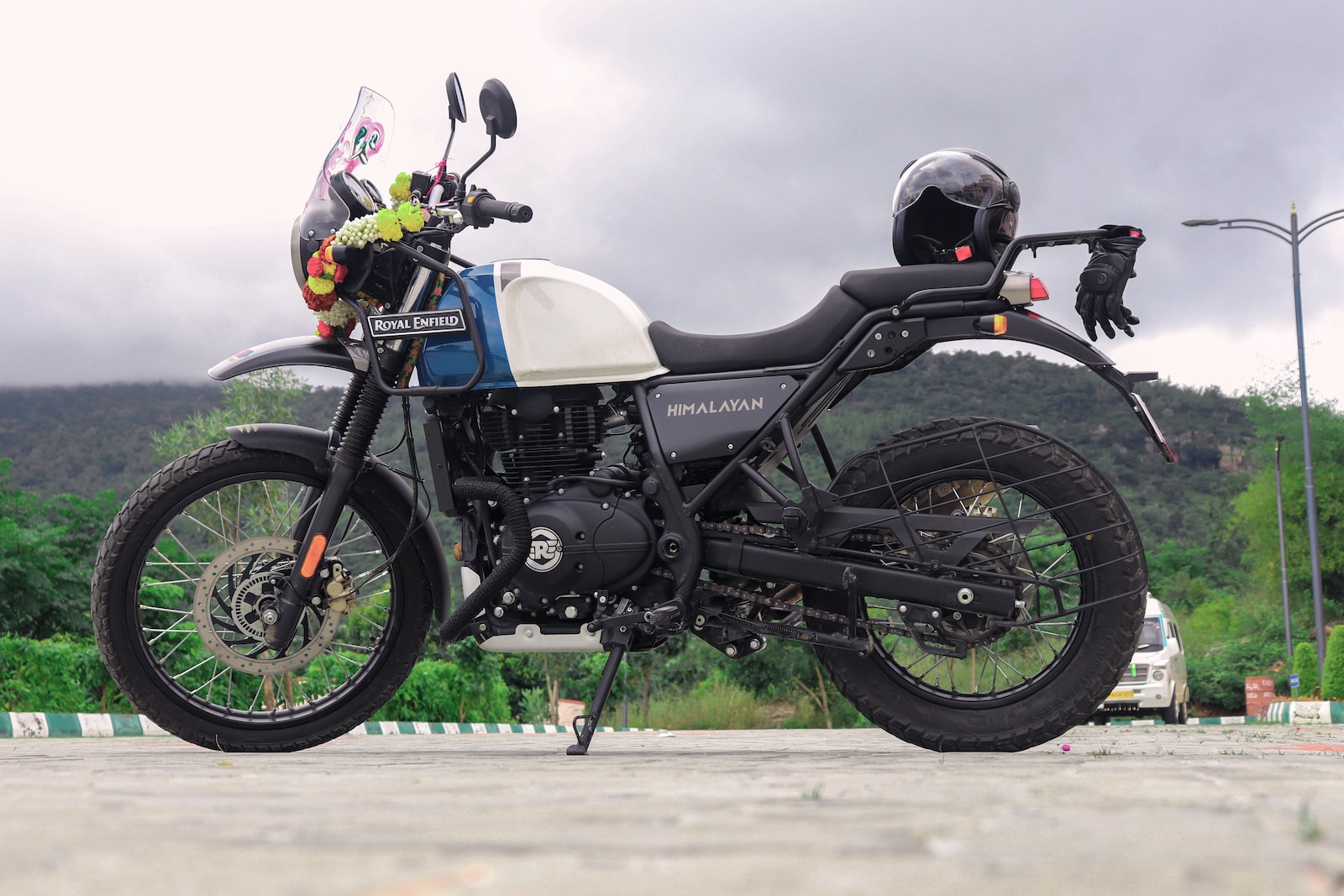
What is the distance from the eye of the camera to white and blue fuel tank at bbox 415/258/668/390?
4.32 metres

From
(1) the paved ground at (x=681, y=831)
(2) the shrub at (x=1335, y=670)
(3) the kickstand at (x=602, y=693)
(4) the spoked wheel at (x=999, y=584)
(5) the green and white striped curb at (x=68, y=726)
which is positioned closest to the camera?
(1) the paved ground at (x=681, y=831)

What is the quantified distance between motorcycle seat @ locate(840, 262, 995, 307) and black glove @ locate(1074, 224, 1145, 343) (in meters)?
0.34

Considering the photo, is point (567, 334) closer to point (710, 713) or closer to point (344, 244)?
point (344, 244)

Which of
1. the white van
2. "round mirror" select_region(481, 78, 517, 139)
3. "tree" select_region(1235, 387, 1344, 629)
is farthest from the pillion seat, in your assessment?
"tree" select_region(1235, 387, 1344, 629)

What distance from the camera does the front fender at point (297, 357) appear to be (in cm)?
452

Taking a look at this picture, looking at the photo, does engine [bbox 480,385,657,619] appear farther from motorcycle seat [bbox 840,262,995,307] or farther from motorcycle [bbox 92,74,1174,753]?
motorcycle seat [bbox 840,262,995,307]

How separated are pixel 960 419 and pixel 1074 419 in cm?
4515

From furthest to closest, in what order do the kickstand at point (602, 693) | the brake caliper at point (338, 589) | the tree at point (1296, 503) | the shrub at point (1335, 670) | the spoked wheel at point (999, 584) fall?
the tree at point (1296, 503) → the shrub at point (1335, 670) → the brake caliper at point (338, 589) → the kickstand at point (602, 693) → the spoked wheel at point (999, 584)

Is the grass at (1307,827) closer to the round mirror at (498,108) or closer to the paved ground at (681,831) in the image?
the paved ground at (681,831)

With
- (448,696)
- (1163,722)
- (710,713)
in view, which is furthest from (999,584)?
(448,696)

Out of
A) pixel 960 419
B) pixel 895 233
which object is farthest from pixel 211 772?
pixel 895 233

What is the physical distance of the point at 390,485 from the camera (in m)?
4.64

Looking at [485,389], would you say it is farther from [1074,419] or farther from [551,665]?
[1074,419]

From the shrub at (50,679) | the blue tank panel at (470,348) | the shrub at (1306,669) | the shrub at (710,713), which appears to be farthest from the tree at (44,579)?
the shrub at (1306,669)
